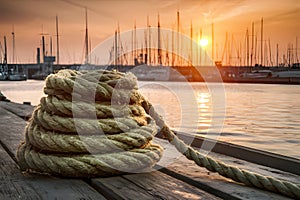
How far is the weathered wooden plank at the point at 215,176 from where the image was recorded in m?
1.57

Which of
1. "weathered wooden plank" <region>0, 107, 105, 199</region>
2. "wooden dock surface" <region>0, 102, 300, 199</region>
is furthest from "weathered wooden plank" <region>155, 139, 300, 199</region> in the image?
"weathered wooden plank" <region>0, 107, 105, 199</region>

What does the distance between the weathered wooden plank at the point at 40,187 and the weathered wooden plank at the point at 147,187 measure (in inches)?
2.5

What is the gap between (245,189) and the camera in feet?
5.33

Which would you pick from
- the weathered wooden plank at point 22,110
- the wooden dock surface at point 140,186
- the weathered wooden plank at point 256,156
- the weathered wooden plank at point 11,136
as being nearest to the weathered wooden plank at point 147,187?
the wooden dock surface at point 140,186

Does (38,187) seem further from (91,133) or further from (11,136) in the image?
(11,136)

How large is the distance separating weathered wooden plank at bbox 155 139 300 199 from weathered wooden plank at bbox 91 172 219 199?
6 cm

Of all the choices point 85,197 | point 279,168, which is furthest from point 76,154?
point 279,168

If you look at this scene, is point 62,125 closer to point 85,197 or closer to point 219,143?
point 85,197

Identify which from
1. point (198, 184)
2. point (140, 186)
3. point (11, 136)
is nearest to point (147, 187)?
point (140, 186)

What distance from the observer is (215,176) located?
183 cm

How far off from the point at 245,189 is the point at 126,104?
25.9 inches

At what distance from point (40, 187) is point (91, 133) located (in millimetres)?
315

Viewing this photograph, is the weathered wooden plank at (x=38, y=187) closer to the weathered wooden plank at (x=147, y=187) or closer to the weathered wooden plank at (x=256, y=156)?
the weathered wooden plank at (x=147, y=187)

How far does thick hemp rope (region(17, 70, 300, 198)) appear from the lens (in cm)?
172
